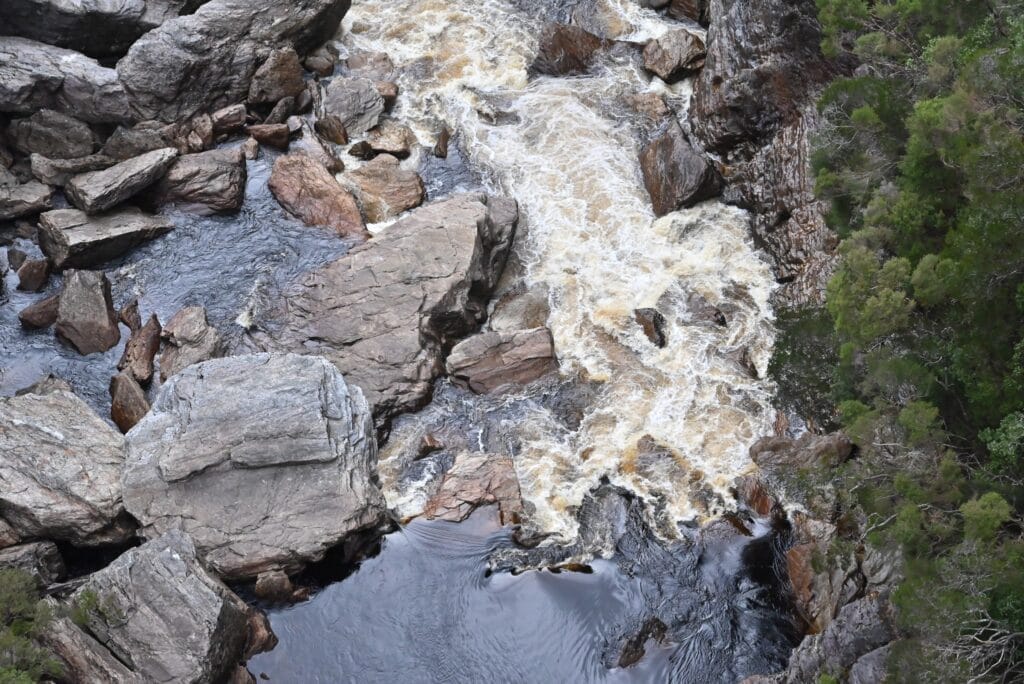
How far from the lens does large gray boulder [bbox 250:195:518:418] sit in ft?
61.3

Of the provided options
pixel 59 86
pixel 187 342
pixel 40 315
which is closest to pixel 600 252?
pixel 187 342

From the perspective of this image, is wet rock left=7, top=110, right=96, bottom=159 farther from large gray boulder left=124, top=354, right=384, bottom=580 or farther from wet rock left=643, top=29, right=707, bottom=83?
wet rock left=643, top=29, right=707, bottom=83

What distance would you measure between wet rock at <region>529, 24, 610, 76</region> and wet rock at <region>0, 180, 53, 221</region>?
12.4 metres

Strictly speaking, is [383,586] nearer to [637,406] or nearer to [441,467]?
[441,467]

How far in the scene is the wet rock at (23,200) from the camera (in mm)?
21781

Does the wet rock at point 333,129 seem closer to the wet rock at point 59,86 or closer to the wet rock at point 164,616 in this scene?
the wet rock at point 59,86

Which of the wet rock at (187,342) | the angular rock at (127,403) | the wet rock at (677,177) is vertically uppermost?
the wet rock at (677,177)

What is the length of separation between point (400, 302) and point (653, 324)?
5.16 metres

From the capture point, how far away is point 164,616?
14320mm

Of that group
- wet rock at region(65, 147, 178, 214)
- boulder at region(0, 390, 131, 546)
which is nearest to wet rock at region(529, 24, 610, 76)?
wet rock at region(65, 147, 178, 214)

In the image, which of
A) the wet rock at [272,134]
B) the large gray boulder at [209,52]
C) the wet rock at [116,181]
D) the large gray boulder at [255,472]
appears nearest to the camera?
the large gray boulder at [255,472]

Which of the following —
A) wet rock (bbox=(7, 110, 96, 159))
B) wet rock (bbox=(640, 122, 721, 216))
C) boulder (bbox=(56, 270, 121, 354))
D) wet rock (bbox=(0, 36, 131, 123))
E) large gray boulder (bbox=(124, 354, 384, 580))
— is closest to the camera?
large gray boulder (bbox=(124, 354, 384, 580))

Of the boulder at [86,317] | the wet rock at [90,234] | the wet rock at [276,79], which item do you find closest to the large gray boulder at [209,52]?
the wet rock at [276,79]

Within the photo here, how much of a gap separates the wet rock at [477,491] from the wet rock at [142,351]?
6.62 metres
